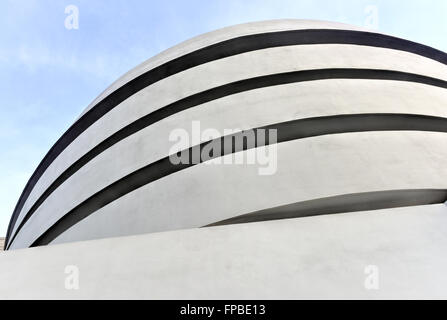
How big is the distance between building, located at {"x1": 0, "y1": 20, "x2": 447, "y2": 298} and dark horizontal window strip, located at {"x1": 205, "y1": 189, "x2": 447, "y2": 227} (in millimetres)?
28

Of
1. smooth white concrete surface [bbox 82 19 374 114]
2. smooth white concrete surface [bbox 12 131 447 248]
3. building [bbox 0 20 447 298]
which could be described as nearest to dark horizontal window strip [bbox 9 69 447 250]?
building [bbox 0 20 447 298]

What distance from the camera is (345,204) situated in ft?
17.7

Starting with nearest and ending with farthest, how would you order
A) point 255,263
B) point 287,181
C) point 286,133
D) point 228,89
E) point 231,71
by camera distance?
point 255,263, point 287,181, point 286,133, point 228,89, point 231,71

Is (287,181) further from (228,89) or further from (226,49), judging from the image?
(226,49)

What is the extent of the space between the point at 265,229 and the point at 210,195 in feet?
7.15

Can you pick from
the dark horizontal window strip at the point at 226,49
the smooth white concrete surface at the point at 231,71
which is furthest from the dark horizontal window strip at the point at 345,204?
the dark horizontal window strip at the point at 226,49

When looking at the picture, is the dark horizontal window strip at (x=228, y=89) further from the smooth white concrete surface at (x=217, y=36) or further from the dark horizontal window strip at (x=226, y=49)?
the smooth white concrete surface at (x=217, y=36)

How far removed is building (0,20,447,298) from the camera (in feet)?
9.49

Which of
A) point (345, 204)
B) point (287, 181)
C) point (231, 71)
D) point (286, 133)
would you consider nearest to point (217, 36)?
point (231, 71)

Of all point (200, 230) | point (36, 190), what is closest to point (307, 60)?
point (200, 230)

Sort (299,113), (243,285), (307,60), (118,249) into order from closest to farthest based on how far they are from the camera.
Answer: (243,285) < (118,249) < (299,113) < (307,60)

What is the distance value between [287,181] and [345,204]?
110cm
